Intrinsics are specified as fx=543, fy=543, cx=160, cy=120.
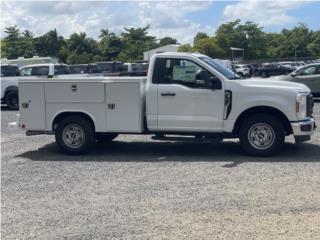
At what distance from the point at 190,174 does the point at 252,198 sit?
6.19ft

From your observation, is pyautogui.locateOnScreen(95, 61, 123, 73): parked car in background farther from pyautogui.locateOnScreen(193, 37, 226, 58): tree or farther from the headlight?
pyautogui.locateOnScreen(193, 37, 226, 58): tree

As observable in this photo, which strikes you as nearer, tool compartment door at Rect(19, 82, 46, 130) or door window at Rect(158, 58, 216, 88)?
door window at Rect(158, 58, 216, 88)

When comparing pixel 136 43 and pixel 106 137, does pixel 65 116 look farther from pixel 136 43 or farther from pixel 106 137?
pixel 136 43

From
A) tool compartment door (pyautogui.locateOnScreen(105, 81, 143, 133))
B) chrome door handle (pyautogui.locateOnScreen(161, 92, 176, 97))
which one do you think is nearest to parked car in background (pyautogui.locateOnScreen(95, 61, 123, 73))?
tool compartment door (pyautogui.locateOnScreen(105, 81, 143, 133))

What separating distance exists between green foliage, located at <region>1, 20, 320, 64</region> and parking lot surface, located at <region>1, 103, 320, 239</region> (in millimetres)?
78436

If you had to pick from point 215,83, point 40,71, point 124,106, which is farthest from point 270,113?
point 40,71

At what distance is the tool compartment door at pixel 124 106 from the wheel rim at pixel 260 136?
215 centimetres

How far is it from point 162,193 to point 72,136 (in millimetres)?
3962

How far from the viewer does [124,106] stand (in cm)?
1069

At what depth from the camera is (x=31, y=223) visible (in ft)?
21.0

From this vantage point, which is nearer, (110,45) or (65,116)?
(65,116)

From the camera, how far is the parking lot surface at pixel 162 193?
5973mm

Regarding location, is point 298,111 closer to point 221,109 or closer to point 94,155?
point 221,109

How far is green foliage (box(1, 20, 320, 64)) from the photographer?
94.0 meters
